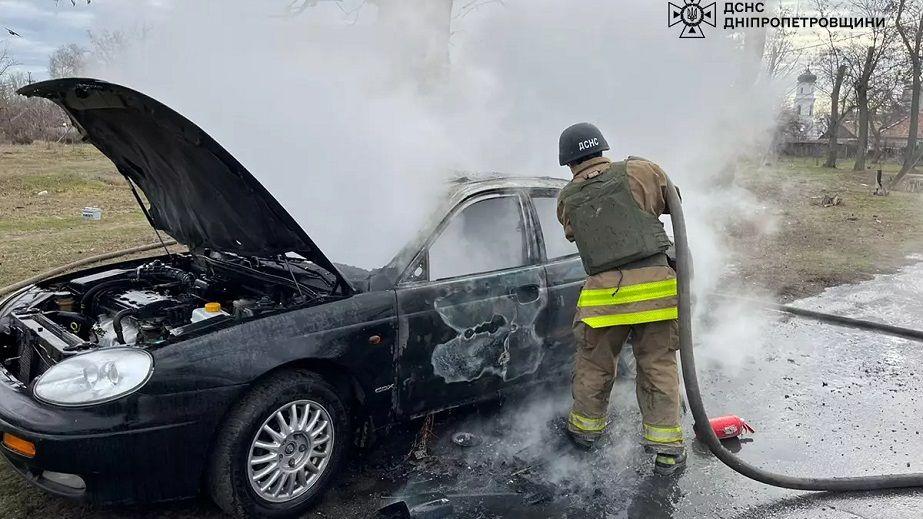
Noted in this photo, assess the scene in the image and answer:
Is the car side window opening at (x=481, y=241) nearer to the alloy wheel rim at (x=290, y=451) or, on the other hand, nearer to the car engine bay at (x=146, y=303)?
the car engine bay at (x=146, y=303)

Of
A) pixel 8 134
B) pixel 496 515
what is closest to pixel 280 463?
pixel 496 515

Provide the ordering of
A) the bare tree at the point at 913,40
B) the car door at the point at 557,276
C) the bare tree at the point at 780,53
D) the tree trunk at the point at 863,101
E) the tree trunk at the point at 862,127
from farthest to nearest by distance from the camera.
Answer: the tree trunk at the point at 862,127 → the tree trunk at the point at 863,101 → the bare tree at the point at 913,40 → the bare tree at the point at 780,53 → the car door at the point at 557,276

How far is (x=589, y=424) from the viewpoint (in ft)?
12.0

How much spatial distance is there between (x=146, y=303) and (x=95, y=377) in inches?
39.2

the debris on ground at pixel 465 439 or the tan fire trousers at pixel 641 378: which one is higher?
the tan fire trousers at pixel 641 378

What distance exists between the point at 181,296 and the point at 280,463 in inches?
53.7

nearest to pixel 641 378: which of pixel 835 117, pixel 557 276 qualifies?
pixel 557 276

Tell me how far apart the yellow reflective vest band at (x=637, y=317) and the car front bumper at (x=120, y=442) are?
1.93 m

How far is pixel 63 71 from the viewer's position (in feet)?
14.8

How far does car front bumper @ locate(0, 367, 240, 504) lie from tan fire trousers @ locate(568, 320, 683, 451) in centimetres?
196

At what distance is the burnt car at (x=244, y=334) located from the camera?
8.69 ft

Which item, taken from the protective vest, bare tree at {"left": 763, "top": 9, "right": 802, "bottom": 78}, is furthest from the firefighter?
bare tree at {"left": 763, "top": 9, "right": 802, "bottom": 78}

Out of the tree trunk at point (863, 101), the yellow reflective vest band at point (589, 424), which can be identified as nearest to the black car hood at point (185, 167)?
the yellow reflective vest band at point (589, 424)

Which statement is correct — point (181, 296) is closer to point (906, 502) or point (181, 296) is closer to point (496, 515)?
point (496, 515)
